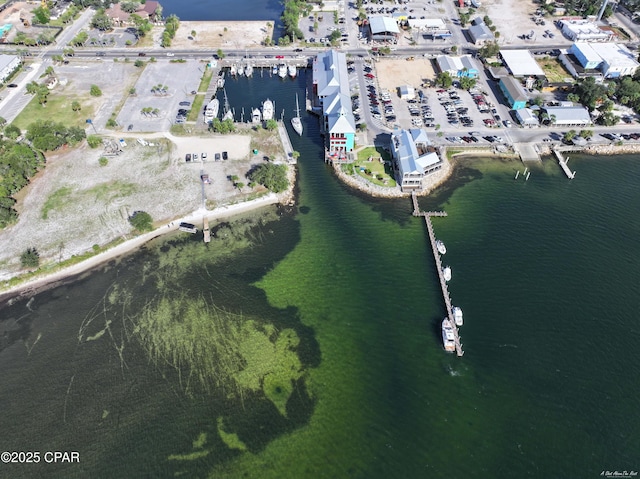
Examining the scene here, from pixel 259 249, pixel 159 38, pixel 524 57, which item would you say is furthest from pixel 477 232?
pixel 159 38

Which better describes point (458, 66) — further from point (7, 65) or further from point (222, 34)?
point (7, 65)

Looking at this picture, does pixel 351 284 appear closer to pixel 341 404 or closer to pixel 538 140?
pixel 341 404

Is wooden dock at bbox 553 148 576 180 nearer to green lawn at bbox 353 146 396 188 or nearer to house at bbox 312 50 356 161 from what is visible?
green lawn at bbox 353 146 396 188

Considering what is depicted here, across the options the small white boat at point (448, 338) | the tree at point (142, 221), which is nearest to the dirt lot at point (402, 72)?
the tree at point (142, 221)

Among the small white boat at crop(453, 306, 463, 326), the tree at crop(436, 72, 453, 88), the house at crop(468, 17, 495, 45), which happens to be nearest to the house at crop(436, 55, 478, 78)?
the tree at crop(436, 72, 453, 88)

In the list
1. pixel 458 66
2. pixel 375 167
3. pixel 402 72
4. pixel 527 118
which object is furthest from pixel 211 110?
pixel 527 118

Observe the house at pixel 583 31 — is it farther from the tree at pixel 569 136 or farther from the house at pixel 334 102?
the house at pixel 334 102
